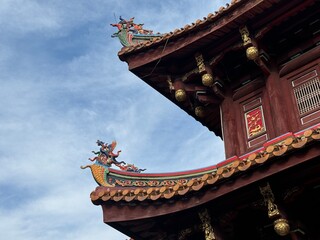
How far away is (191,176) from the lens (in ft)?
33.4

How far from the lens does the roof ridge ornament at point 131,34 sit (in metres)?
10.2

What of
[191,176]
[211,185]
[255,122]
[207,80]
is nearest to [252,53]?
[207,80]

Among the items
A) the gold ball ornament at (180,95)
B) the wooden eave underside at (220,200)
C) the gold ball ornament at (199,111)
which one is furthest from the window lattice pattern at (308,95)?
the gold ball ornament at (199,111)

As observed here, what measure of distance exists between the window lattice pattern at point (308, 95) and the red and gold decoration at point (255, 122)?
2.56 ft

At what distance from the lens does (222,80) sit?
31.7ft

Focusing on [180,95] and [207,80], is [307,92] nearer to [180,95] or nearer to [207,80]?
→ [207,80]

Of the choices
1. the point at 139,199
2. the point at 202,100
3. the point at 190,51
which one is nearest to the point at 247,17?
the point at 190,51

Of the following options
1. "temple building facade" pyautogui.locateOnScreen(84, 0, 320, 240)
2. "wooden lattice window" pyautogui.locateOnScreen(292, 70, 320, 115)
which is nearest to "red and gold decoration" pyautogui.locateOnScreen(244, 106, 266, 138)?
"temple building facade" pyautogui.locateOnScreen(84, 0, 320, 240)

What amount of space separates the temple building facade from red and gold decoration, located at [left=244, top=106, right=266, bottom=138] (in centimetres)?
2

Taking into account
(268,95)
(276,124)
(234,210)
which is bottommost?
(234,210)

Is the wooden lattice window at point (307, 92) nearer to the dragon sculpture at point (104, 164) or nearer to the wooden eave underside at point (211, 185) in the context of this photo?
the wooden eave underside at point (211, 185)

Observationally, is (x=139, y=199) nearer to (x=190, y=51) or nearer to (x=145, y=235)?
(x=145, y=235)

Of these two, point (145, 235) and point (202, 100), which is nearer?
point (145, 235)

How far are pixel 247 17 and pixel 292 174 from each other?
11.1 feet
